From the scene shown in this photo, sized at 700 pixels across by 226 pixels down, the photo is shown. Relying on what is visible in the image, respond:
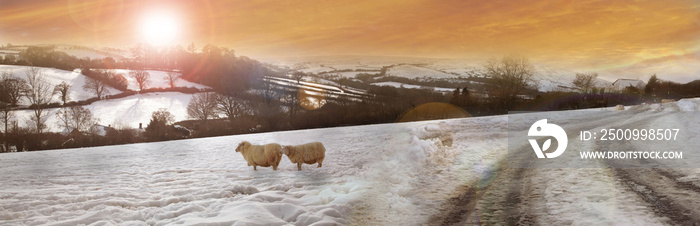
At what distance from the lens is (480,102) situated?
56000mm

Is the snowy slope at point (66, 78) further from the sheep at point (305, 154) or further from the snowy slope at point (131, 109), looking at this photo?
the sheep at point (305, 154)

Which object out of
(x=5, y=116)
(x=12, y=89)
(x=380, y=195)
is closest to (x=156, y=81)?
(x=12, y=89)

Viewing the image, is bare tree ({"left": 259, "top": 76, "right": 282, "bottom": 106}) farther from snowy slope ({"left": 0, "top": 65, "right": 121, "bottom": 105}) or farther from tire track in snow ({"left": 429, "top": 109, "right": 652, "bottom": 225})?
tire track in snow ({"left": 429, "top": 109, "right": 652, "bottom": 225})

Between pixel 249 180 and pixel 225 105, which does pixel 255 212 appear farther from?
pixel 225 105

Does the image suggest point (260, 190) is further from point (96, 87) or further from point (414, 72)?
point (414, 72)

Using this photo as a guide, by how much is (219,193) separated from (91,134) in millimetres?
52684

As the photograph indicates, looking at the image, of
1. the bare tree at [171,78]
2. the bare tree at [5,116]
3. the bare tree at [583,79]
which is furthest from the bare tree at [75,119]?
the bare tree at [583,79]

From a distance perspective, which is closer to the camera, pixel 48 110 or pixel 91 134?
pixel 91 134

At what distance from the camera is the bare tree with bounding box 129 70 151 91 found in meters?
93.6

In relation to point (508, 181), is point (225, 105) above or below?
above

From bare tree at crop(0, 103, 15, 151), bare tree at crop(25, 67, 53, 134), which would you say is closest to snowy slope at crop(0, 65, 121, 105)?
bare tree at crop(25, 67, 53, 134)

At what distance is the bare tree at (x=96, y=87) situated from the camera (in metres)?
84.8

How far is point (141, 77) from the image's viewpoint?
313ft

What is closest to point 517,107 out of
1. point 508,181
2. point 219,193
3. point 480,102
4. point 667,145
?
point 480,102
